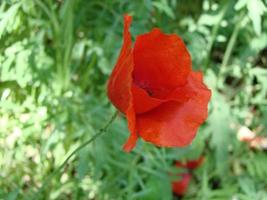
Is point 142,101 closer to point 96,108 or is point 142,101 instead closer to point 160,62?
point 160,62

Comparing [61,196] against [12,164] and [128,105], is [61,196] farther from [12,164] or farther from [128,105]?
[128,105]

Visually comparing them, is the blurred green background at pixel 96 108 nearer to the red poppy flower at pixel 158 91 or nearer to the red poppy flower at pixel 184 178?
the red poppy flower at pixel 184 178

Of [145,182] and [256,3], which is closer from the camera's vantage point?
[256,3]

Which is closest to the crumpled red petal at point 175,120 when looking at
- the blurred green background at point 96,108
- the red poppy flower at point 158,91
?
the red poppy flower at point 158,91

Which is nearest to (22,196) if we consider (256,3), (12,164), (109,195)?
(12,164)

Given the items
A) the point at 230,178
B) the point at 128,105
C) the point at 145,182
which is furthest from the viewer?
the point at 230,178

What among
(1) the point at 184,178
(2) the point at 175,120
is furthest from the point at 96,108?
(2) the point at 175,120

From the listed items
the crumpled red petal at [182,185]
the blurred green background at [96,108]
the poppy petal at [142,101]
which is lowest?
the crumpled red petal at [182,185]

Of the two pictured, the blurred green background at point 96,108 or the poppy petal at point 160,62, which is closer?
the poppy petal at point 160,62
